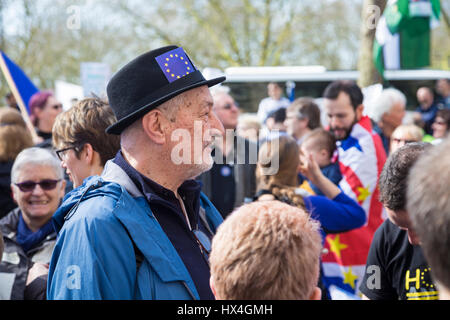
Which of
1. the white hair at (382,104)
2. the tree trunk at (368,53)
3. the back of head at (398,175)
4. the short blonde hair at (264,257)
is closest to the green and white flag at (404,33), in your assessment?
the tree trunk at (368,53)

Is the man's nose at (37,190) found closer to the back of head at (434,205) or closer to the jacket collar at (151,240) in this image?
the jacket collar at (151,240)

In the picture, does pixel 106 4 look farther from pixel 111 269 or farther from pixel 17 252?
pixel 111 269

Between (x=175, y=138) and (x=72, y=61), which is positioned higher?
(x=72, y=61)

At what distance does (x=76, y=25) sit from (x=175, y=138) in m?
4.53

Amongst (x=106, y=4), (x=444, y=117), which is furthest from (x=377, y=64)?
(x=106, y=4)

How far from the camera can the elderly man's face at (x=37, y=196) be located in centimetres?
334

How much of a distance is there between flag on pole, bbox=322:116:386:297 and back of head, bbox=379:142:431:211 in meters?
1.83

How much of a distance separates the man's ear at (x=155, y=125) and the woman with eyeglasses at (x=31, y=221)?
1256 millimetres

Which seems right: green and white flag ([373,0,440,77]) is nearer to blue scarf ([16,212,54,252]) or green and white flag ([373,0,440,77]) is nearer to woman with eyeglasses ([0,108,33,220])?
woman with eyeglasses ([0,108,33,220])

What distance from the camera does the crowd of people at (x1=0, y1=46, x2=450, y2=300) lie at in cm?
→ 150

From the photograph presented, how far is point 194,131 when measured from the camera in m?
2.16

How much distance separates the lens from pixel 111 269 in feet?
5.74

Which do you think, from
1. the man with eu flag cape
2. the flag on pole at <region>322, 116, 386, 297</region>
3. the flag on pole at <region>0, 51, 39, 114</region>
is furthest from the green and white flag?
the flag on pole at <region>0, 51, 39, 114</region>

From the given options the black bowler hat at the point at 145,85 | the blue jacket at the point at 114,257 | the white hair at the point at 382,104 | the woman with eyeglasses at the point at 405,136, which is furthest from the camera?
the white hair at the point at 382,104
